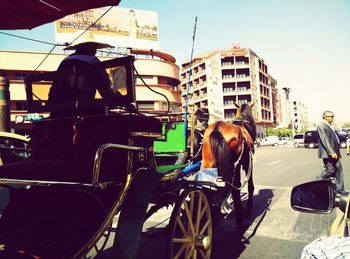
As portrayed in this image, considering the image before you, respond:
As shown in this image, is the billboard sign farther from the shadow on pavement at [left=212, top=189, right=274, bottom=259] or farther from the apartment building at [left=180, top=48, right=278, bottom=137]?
the shadow on pavement at [left=212, top=189, right=274, bottom=259]

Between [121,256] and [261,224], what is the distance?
3.21 m

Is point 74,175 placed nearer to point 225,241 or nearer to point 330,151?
point 225,241

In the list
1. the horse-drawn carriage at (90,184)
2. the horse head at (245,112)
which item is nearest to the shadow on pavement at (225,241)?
the horse-drawn carriage at (90,184)

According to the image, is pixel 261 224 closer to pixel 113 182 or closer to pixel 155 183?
pixel 155 183

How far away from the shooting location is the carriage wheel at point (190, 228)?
2645mm

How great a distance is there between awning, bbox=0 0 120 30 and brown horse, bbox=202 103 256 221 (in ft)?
8.29

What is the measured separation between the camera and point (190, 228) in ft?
9.27

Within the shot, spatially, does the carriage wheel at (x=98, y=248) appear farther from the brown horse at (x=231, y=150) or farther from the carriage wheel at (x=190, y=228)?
the brown horse at (x=231, y=150)

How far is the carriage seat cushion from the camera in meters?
2.28

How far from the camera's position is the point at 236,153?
16.9ft

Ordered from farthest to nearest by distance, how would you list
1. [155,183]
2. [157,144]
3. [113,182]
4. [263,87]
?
1. [263,87]
2. [157,144]
3. [155,183]
4. [113,182]

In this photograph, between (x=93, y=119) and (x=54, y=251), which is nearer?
(x=54, y=251)

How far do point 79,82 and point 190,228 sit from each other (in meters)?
1.87

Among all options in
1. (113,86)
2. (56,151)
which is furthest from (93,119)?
(56,151)
